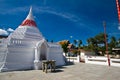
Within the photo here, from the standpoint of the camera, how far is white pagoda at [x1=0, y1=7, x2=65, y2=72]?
554 inches

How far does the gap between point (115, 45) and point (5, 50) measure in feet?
136

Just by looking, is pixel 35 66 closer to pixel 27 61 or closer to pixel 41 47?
pixel 27 61

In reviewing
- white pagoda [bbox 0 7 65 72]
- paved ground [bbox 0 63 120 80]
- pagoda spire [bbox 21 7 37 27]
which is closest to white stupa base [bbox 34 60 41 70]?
white pagoda [bbox 0 7 65 72]

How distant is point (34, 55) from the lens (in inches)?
631

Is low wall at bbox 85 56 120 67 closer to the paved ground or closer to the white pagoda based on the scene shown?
the paved ground

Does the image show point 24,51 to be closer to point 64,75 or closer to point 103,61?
point 64,75

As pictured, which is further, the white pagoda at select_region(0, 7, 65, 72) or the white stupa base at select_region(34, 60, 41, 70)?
the white stupa base at select_region(34, 60, 41, 70)

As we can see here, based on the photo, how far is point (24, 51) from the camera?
15.4 m

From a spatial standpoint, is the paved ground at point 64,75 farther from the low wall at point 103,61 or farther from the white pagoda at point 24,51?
the low wall at point 103,61

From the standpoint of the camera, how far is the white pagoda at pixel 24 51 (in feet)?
46.2

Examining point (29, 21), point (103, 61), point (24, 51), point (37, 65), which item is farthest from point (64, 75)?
point (29, 21)

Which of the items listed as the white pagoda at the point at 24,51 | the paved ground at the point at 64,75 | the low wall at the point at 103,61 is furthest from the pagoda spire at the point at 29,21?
the low wall at the point at 103,61

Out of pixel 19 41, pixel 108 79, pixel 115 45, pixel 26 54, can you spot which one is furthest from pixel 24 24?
pixel 115 45

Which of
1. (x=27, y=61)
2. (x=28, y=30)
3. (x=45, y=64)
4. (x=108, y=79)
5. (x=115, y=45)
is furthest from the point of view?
(x=115, y=45)
